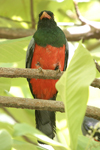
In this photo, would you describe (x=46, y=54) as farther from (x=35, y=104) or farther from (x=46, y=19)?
(x=35, y=104)

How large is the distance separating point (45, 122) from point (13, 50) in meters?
0.53

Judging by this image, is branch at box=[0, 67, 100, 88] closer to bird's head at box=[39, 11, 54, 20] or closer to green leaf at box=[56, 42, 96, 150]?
green leaf at box=[56, 42, 96, 150]

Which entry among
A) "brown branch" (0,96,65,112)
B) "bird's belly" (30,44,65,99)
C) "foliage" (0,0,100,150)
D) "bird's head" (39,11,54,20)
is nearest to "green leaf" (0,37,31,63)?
"foliage" (0,0,100,150)

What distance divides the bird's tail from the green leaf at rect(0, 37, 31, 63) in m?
0.46

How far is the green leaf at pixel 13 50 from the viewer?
116 cm

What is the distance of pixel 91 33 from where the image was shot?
195 cm

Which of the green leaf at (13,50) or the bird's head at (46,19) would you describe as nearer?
the green leaf at (13,50)

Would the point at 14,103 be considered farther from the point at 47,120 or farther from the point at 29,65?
the point at 29,65

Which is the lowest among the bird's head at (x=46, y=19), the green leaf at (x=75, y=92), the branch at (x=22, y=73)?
the bird's head at (x=46, y=19)

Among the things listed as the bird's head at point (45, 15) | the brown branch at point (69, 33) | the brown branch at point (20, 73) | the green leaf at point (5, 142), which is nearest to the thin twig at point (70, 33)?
the brown branch at point (69, 33)

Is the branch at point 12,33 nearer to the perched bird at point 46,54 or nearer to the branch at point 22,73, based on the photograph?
the perched bird at point 46,54

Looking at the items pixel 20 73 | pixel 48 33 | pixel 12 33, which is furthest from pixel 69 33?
pixel 20 73

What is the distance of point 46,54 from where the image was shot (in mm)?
1708

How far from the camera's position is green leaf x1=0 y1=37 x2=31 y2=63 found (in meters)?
1.16
